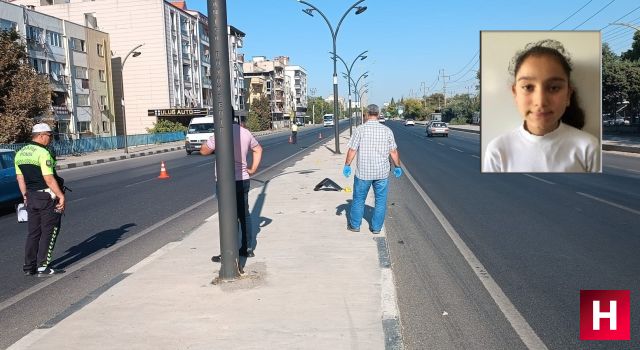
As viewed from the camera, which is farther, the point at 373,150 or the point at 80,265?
the point at 373,150

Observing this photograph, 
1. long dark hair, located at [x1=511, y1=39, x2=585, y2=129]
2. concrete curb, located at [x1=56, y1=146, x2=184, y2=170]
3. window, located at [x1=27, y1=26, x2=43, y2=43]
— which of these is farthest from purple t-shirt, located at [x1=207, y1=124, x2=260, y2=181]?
window, located at [x1=27, y1=26, x2=43, y2=43]

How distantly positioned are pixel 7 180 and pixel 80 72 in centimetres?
4085

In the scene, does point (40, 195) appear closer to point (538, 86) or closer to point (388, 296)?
point (388, 296)

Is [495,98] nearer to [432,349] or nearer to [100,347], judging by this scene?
[432,349]

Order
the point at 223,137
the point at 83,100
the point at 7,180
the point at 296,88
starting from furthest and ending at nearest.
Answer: the point at 296,88, the point at 83,100, the point at 7,180, the point at 223,137

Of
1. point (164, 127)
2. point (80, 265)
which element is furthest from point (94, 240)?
point (164, 127)

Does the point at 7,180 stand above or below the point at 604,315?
above

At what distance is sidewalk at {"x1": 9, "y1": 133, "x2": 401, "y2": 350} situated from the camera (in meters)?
3.94

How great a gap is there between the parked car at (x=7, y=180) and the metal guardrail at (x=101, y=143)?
14906mm

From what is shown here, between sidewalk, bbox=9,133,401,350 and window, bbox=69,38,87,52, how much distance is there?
47.2 metres

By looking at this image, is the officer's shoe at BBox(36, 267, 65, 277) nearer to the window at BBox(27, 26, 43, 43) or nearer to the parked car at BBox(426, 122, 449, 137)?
the window at BBox(27, 26, 43, 43)

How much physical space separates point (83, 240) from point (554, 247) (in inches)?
267

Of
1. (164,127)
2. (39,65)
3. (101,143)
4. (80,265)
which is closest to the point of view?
(80,265)

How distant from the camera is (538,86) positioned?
5.34 meters
